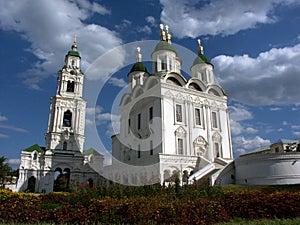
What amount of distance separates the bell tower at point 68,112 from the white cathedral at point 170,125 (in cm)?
697

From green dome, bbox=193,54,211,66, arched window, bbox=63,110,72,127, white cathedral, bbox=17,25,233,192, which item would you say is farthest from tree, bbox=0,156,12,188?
green dome, bbox=193,54,211,66

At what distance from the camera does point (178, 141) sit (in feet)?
74.0

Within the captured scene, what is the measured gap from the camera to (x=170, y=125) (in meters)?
22.2

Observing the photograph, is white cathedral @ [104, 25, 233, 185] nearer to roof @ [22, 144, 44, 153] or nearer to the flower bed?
roof @ [22, 144, 44, 153]

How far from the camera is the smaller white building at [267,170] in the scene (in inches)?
639

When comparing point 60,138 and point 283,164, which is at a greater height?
point 60,138

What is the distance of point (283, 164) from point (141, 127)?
13.9 m

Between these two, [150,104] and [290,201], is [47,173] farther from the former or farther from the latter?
[290,201]

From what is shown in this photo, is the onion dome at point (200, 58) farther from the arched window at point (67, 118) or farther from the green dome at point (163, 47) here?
the arched window at point (67, 118)

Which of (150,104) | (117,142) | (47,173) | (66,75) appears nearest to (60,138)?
(47,173)

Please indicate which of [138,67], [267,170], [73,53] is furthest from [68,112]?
[267,170]

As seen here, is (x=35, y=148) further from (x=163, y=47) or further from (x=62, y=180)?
(x=163, y=47)

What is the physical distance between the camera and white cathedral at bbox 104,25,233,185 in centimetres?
2033

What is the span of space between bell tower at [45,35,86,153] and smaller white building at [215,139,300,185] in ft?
70.1
